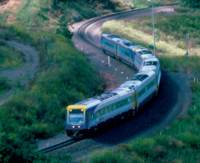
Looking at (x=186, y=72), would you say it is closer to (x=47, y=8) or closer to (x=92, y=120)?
(x=92, y=120)

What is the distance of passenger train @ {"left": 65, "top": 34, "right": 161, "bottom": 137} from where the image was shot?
1797 inches

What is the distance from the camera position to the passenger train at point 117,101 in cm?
4566

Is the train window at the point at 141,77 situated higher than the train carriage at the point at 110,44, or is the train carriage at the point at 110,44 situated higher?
the train window at the point at 141,77

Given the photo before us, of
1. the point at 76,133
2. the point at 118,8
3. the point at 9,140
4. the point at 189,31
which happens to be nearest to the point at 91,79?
the point at 76,133

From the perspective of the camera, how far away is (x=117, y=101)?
4919 centimetres

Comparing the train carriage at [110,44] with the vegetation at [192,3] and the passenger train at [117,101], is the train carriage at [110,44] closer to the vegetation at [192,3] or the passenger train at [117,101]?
Result: the passenger train at [117,101]

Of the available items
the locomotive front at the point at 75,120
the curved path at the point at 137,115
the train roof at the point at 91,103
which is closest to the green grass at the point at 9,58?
the curved path at the point at 137,115

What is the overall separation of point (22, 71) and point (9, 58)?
6.10 m

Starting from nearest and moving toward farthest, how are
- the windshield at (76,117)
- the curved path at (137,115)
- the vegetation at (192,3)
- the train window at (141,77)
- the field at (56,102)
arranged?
the field at (56,102) → the curved path at (137,115) → the windshield at (76,117) → the train window at (141,77) → the vegetation at (192,3)

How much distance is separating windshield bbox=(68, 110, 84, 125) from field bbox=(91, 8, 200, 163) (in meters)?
4.09

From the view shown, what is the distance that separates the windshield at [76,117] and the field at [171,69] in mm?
4095

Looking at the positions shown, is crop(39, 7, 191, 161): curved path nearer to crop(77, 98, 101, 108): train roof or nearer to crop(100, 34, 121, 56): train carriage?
crop(100, 34, 121, 56): train carriage

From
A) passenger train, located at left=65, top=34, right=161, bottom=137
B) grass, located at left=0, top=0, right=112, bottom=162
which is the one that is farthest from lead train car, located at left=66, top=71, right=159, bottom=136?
grass, located at left=0, top=0, right=112, bottom=162

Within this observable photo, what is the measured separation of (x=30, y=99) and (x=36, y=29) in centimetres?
4555
